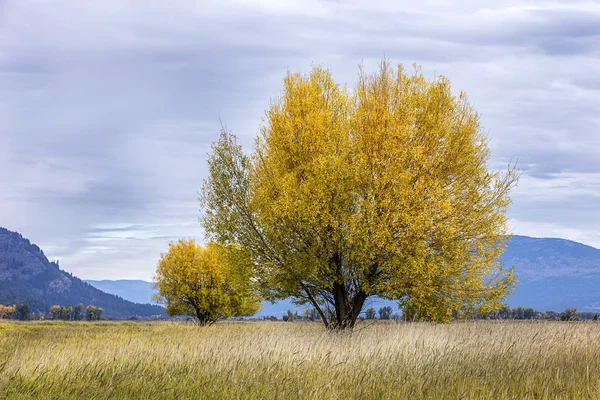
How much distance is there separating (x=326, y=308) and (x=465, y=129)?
9.30m

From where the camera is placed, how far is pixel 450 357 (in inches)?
593

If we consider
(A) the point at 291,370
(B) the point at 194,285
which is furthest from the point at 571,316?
(B) the point at 194,285

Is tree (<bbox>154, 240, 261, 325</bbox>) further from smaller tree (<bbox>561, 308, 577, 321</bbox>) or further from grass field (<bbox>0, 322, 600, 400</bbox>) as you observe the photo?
grass field (<bbox>0, 322, 600, 400</bbox>)

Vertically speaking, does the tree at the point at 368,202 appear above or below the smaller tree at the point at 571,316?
above

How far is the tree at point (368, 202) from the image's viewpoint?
2206 cm

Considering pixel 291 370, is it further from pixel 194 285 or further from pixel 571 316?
pixel 194 285

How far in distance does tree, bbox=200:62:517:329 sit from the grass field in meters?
5.24

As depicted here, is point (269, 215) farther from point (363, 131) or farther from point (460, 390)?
point (460, 390)

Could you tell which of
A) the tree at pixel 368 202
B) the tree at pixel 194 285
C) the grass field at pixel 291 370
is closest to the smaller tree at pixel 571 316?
the tree at pixel 368 202

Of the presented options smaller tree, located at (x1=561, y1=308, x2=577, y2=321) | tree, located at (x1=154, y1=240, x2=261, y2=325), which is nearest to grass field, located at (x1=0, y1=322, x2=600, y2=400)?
smaller tree, located at (x1=561, y1=308, x2=577, y2=321)

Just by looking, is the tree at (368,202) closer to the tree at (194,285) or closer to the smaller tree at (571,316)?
the smaller tree at (571,316)

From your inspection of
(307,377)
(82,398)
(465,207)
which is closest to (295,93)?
(465,207)

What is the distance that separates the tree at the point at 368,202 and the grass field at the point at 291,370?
5.24 metres

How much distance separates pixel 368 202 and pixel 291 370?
10.1 metres
